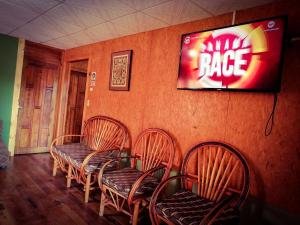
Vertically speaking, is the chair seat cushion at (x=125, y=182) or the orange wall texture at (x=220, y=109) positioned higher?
the orange wall texture at (x=220, y=109)

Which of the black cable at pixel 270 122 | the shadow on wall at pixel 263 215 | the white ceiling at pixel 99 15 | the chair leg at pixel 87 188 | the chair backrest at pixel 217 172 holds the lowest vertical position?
the chair leg at pixel 87 188

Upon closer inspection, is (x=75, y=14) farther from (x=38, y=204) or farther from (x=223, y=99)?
(x=38, y=204)

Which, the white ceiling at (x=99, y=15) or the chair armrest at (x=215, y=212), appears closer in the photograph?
the chair armrest at (x=215, y=212)

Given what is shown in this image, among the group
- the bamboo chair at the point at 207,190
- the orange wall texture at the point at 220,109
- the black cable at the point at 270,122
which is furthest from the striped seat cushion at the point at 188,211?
the black cable at the point at 270,122

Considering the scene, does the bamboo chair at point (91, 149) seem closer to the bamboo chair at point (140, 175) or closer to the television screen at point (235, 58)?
the bamboo chair at point (140, 175)

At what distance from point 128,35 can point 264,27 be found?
1.96m

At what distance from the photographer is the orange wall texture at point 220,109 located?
5.60ft

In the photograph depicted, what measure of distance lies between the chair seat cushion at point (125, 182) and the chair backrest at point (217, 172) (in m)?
0.36

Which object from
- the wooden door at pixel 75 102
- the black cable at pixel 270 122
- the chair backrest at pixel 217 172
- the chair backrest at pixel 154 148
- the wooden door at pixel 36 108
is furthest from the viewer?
the wooden door at pixel 75 102

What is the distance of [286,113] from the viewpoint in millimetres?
1729

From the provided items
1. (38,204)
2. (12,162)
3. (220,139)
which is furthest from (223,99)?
(12,162)

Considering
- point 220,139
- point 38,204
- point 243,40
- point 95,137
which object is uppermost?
point 243,40

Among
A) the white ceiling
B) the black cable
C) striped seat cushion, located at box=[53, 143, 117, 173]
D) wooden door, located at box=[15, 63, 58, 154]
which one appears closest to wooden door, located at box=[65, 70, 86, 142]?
wooden door, located at box=[15, 63, 58, 154]

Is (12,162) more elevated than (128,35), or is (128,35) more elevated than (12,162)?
(128,35)
